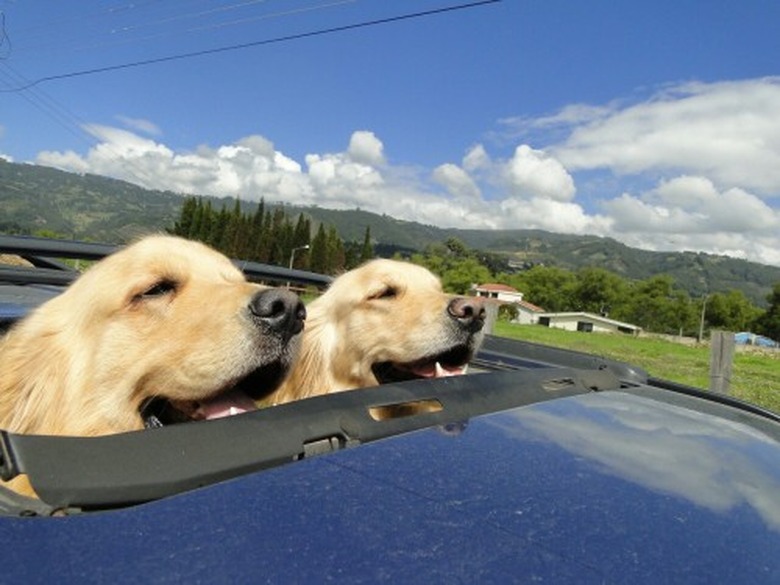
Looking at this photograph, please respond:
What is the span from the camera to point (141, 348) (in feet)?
7.08

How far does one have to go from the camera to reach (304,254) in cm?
9225

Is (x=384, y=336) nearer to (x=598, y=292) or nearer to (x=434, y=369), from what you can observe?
(x=434, y=369)

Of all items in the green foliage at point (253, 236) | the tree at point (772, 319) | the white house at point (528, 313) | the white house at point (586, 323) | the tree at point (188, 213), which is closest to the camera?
the green foliage at point (253, 236)

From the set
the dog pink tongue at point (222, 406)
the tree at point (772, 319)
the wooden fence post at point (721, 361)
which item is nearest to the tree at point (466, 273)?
the tree at point (772, 319)

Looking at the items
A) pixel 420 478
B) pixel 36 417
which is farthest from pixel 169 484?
pixel 36 417

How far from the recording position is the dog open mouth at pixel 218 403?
2.18m

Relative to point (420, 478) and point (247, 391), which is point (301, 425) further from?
point (247, 391)

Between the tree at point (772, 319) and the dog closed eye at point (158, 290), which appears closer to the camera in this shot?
the dog closed eye at point (158, 290)

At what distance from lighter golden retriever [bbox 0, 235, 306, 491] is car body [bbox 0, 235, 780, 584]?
502 millimetres

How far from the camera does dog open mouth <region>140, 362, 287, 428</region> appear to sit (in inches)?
85.7

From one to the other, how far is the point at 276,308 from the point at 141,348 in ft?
1.53

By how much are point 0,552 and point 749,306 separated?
15779 centimetres

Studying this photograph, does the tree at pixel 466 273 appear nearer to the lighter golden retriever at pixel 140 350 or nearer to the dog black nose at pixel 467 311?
the dog black nose at pixel 467 311

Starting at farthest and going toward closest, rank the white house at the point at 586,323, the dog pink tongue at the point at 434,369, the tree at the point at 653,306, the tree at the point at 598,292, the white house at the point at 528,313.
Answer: the tree at the point at 598,292, the tree at the point at 653,306, the white house at the point at 528,313, the white house at the point at 586,323, the dog pink tongue at the point at 434,369
